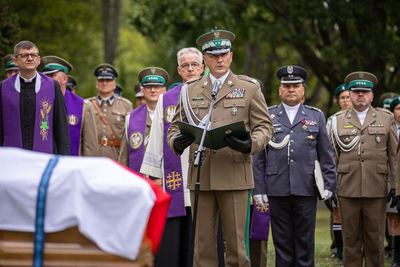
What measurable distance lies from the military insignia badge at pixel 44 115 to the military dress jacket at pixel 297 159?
2508 mm

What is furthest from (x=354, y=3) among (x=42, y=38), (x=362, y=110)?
(x=42, y=38)

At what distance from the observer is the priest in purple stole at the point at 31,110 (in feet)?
22.5

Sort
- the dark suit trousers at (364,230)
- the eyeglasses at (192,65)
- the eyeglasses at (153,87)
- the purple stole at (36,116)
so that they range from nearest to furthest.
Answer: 1. the purple stole at (36,116)
2. the eyeglasses at (192,65)
3. the dark suit trousers at (364,230)
4. the eyeglasses at (153,87)

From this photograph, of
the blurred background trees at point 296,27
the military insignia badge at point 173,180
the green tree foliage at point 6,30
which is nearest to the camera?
the military insignia badge at point 173,180

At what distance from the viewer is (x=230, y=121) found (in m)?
5.78

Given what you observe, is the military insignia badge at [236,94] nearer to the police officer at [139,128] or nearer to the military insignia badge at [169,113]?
the military insignia badge at [169,113]

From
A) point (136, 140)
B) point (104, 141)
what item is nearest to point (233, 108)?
point (136, 140)

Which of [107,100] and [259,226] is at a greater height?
[107,100]

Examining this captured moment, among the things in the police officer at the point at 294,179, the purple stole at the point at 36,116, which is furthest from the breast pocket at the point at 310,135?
the purple stole at the point at 36,116

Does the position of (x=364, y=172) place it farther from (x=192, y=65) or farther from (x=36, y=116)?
(x=36, y=116)

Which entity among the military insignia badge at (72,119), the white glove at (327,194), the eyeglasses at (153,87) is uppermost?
the eyeglasses at (153,87)

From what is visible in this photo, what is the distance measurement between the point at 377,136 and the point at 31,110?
4427 mm

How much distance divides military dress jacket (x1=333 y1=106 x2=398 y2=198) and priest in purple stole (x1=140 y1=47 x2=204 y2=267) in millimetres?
2336

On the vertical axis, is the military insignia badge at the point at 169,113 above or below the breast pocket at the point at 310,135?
above
